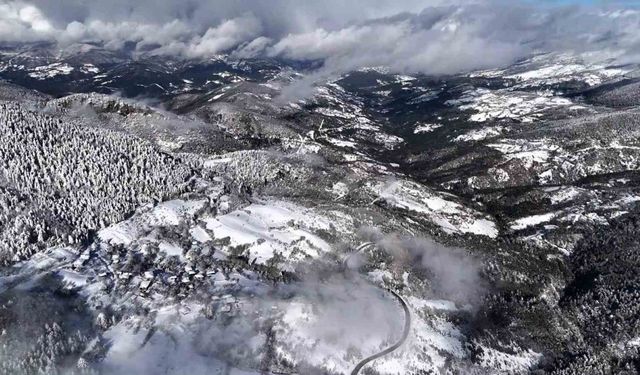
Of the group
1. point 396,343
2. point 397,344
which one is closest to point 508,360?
point 397,344

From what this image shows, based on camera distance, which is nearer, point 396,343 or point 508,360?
point 396,343

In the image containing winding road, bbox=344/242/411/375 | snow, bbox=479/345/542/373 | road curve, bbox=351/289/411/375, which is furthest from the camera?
snow, bbox=479/345/542/373

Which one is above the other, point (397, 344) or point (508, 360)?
point (397, 344)

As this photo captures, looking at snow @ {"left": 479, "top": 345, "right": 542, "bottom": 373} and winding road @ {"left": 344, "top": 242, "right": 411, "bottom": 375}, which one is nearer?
winding road @ {"left": 344, "top": 242, "right": 411, "bottom": 375}

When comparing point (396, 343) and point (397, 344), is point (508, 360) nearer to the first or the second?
point (397, 344)

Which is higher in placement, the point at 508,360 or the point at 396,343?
the point at 396,343

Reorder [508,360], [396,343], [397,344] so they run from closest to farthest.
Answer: [397,344] < [396,343] < [508,360]

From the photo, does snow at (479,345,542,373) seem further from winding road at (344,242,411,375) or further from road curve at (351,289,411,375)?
winding road at (344,242,411,375)

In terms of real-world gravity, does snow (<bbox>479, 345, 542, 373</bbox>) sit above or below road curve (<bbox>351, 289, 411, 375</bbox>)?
below

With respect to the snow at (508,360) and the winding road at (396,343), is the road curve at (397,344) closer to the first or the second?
the winding road at (396,343)

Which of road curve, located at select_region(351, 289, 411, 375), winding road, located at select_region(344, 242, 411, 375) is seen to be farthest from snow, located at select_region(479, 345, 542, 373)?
winding road, located at select_region(344, 242, 411, 375)

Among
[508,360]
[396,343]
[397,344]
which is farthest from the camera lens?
[508,360]
